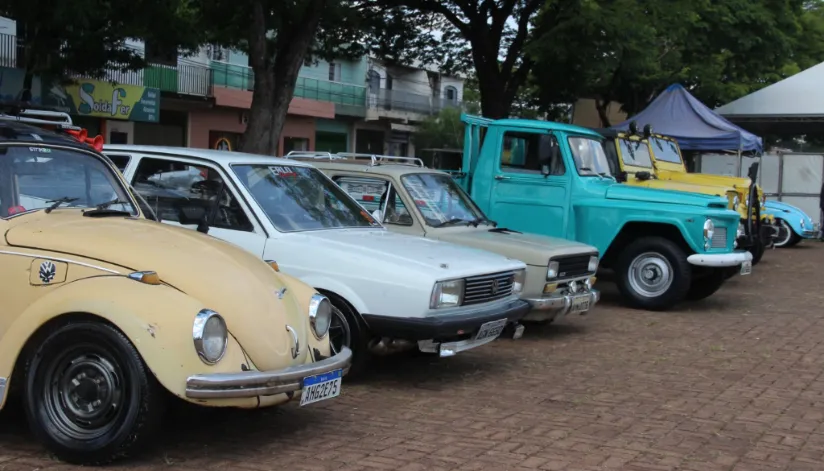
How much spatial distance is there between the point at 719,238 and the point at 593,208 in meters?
1.58

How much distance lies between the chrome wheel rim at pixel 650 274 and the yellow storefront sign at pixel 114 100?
51.1 feet

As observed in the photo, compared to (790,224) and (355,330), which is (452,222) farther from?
(790,224)

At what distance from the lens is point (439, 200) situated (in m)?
9.12

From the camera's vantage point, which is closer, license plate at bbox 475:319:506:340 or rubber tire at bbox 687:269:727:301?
license plate at bbox 475:319:506:340

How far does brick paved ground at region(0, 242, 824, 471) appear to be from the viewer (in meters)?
5.17

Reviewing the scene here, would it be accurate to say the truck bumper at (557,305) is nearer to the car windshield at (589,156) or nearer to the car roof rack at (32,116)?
the car windshield at (589,156)

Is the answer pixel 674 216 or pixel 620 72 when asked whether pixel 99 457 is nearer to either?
pixel 674 216

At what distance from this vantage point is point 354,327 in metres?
6.56

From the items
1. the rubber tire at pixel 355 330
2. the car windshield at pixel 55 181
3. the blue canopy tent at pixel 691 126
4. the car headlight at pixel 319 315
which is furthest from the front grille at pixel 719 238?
the car windshield at pixel 55 181

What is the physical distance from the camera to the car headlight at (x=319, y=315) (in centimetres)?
535

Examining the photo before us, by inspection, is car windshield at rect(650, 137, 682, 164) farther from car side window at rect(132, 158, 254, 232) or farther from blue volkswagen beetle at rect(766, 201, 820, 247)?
car side window at rect(132, 158, 254, 232)

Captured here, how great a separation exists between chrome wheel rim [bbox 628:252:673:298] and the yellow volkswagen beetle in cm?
670

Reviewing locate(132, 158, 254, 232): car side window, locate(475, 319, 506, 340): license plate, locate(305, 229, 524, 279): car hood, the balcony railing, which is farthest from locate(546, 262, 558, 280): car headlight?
the balcony railing

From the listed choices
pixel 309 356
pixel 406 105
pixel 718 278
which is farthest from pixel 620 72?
pixel 406 105
